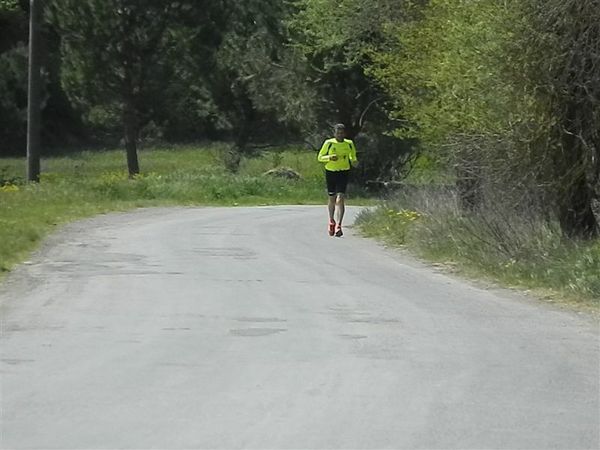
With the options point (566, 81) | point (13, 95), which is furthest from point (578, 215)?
point (13, 95)

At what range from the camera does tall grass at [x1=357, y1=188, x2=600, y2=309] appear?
13688mm

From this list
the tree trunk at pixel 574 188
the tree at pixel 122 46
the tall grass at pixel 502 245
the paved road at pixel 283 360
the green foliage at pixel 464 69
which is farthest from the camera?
the tree at pixel 122 46

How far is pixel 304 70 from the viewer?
41031 mm

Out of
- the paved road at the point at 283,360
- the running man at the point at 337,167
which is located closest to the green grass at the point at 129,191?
the paved road at the point at 283,360

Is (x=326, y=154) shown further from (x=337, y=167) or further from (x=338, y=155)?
(x=337, y=167)

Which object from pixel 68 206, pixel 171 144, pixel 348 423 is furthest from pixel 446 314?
pixel 171 144

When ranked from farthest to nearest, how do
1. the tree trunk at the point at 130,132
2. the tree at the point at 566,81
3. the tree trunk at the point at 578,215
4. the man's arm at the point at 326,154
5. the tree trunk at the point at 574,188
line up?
the tree trunk at the point at 130,132, the man's arm at the point at 326,154, the tree trunk at the point at 578,215, the tree trunk at the point at 574,188, the tree at the point at 566,81

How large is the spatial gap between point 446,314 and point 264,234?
931cm

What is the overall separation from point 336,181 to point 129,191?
13.3 meters

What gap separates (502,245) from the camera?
52.2 ft

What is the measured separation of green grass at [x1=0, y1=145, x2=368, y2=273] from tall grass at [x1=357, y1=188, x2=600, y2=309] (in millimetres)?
5951

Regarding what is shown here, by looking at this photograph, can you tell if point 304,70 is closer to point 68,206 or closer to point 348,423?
point 68,206

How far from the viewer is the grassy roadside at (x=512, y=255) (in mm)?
13398

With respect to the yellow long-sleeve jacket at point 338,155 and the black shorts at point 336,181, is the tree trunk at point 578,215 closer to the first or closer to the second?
the black shorts at point 336,181
